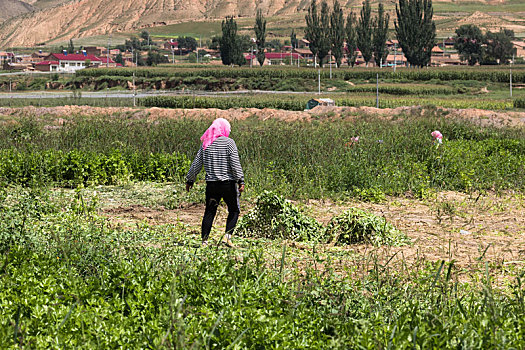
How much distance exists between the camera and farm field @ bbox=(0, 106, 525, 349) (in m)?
4.00

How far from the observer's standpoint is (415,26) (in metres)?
63.3

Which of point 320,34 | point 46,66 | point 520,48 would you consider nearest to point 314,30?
point 320,34

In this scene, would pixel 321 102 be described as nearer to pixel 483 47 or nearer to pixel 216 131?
pixel 216 131

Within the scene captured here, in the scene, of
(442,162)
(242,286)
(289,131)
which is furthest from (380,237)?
(289,131)

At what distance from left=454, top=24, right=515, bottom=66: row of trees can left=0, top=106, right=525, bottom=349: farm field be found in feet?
252

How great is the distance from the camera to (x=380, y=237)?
736cm

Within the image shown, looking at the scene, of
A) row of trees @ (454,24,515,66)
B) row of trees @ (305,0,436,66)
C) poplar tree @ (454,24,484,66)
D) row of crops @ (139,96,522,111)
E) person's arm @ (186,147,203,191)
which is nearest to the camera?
person's arm @ (186,147,203,191)

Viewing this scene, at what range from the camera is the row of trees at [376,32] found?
63.5 meters

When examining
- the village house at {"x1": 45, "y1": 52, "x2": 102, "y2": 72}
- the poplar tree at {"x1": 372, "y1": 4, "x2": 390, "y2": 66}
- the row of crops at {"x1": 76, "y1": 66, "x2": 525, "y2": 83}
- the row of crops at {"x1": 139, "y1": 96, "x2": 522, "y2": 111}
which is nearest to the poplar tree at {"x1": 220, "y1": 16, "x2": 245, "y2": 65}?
the row of crops at {"x1": 76, "y1": 66, "x2": 525, "y2": 83}

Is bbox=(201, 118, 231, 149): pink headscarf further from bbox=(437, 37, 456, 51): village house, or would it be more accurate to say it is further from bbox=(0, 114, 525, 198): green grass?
bbox=(437, 37, 456, 51): village house

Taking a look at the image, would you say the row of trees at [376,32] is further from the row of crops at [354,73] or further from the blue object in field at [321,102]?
the blue object in field at [321,102]

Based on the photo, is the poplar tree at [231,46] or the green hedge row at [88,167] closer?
the green hedge row at [88,167]

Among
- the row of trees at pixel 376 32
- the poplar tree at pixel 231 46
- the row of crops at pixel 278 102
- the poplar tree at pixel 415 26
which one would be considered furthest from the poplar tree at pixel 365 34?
the row of crops at pixel 278 102

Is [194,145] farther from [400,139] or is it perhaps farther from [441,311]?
[441,311]
